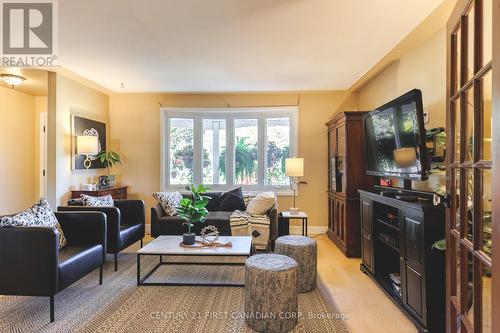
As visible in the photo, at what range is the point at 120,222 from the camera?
12.2ft

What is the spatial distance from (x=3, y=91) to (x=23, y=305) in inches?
161

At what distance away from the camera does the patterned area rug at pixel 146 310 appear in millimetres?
2152

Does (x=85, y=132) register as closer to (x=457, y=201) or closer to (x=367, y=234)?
(x=367, y=234)

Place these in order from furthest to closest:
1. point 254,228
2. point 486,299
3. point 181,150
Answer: point 181,150, point 254,228, point 486,299

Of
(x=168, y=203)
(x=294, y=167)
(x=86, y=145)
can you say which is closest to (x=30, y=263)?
(x=168, y=203)

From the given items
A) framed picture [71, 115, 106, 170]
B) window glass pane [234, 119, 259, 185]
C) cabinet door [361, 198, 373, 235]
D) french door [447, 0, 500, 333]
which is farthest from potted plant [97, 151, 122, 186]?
french door [447, 0, 500, 333]

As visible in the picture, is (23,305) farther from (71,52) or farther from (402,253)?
(402,253)

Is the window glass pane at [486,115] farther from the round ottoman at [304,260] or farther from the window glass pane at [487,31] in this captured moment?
the round ottoman at [304,260]

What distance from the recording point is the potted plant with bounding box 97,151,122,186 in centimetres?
483

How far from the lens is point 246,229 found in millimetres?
4035

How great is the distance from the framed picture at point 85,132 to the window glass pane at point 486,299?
4.77 metres

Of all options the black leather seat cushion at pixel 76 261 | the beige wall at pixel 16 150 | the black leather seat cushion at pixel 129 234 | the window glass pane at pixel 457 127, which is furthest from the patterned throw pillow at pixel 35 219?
the beige wall at pixel 16 150

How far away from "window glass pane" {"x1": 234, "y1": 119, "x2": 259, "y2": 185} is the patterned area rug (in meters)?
2.50

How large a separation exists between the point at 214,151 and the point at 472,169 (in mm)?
4508
